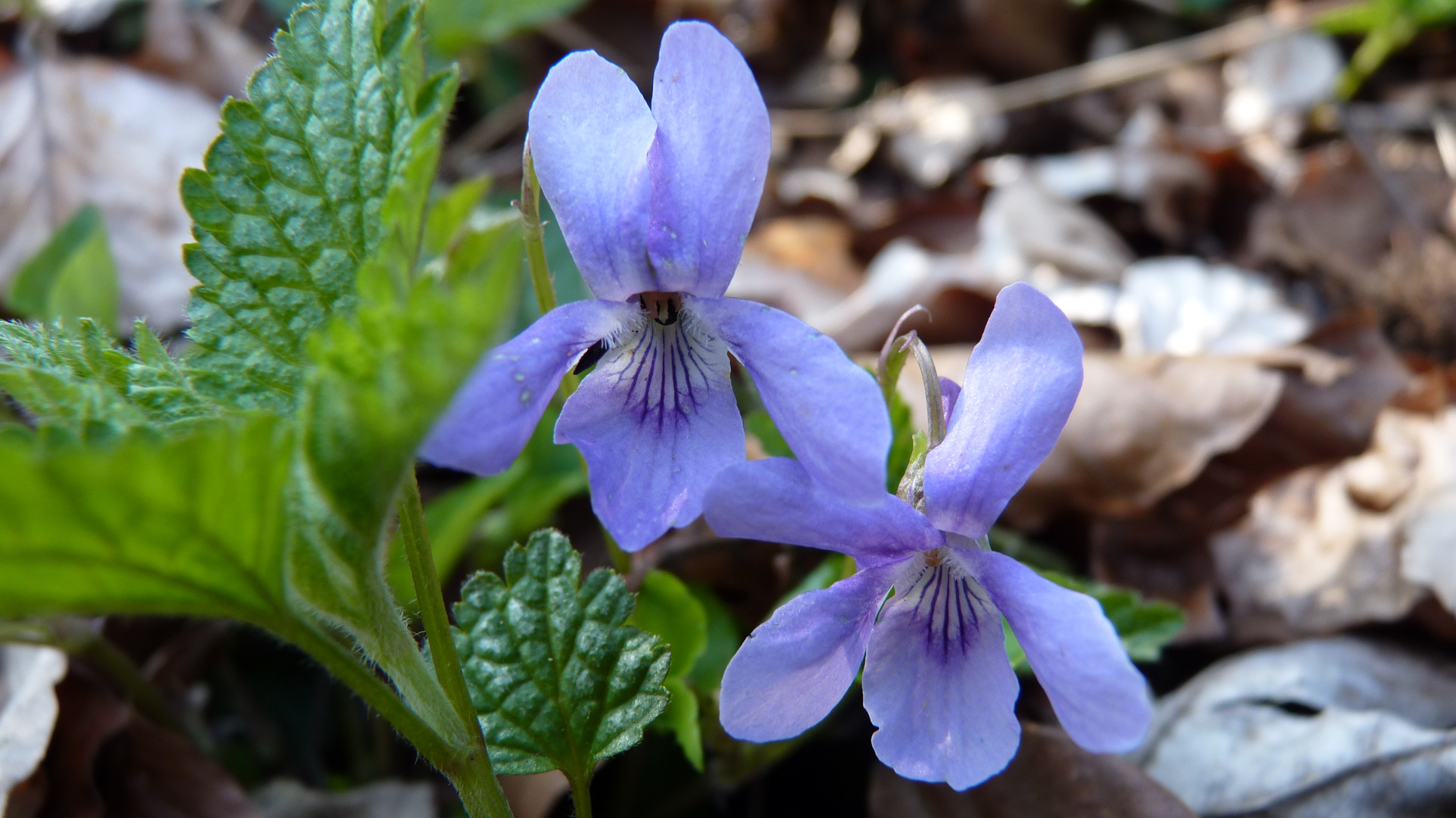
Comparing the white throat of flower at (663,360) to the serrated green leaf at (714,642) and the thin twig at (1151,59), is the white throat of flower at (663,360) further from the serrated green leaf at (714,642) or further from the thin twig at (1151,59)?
the thin twig at (1151,59)

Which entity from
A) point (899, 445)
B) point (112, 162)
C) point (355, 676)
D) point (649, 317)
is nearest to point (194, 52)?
point (112, 162)

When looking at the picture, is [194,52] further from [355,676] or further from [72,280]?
[355,676]

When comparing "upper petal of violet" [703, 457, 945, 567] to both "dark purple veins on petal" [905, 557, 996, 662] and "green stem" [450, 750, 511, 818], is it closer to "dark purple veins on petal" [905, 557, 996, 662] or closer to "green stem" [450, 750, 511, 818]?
"dark purple veins on petal" [905, 557, 996, 662]

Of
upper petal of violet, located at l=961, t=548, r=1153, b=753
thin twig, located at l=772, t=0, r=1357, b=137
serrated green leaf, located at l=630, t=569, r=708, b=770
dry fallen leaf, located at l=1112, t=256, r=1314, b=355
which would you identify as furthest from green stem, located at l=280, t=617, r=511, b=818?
thin twig, located at l=772, t=0, r=1357, b=137

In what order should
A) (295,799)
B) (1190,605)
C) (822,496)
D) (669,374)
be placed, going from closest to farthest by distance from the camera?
1. (822,496)
2. (669,374)
3. (295,799)
4. (1190,605)

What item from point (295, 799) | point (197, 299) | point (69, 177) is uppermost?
point (197, 299)

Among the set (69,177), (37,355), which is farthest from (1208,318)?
(69,177)

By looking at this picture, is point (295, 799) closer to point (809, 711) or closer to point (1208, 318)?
point (809, 711)

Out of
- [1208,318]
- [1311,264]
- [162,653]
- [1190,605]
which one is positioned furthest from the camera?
[1311,264]
